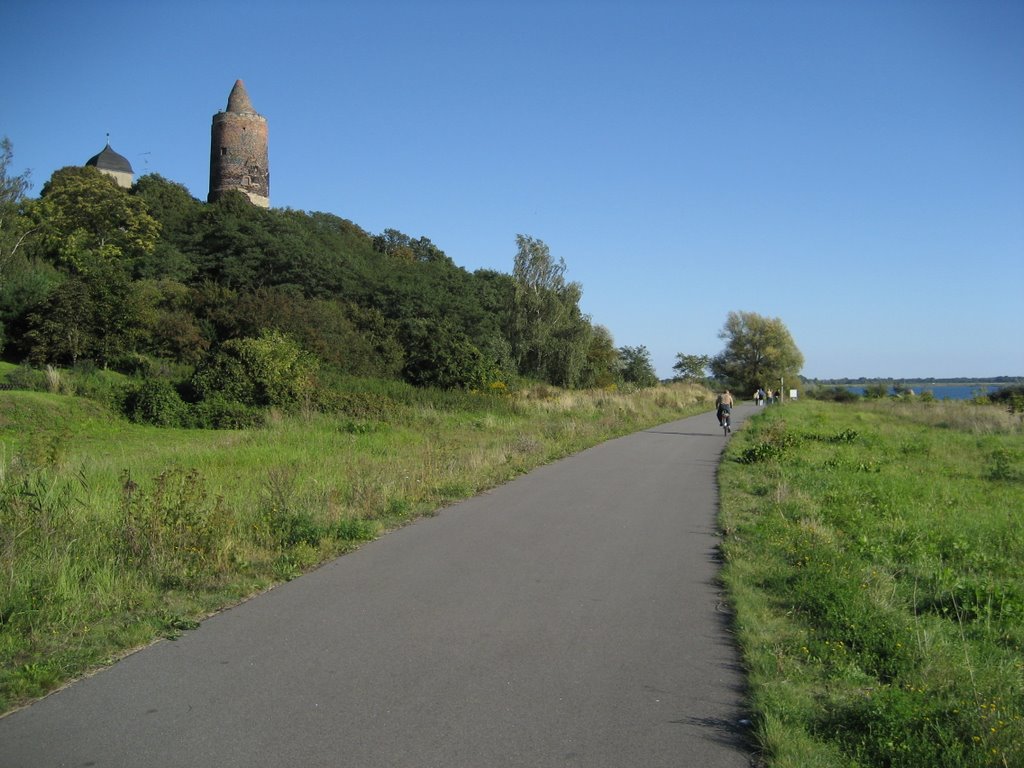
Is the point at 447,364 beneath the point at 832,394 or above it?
above

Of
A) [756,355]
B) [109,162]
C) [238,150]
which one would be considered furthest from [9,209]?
[756,355]

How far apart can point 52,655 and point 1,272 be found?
32.3 metres

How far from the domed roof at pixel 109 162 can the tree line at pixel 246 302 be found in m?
18.6

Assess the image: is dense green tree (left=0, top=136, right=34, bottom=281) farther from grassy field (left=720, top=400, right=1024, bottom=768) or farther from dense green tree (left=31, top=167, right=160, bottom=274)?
grassy field (left=720, top=400, right=1024, bottom=768)

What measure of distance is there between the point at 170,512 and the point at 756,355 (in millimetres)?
87382

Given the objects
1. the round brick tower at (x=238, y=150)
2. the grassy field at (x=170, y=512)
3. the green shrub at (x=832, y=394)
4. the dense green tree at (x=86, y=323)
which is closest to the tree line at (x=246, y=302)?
the dense green tree at (x=86, y=323)

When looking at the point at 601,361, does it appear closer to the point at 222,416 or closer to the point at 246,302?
the point at 246,302

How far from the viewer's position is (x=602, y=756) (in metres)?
4.14

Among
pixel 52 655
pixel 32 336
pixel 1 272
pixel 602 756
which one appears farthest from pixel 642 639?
pixel 1 272

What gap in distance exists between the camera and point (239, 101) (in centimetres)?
6141

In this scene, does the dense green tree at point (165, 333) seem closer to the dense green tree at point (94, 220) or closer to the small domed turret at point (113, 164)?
the dense green tree at point (94, 220)

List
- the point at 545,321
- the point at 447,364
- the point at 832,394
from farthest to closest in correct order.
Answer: the point at 832,394, the point at 545,321, the point at 447,364

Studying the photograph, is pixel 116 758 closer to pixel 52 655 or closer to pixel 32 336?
pixel 52 655

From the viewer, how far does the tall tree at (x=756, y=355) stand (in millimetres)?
87688
